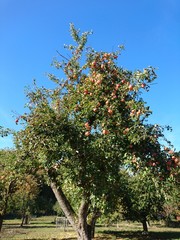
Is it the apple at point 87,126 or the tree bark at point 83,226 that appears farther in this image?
the tree bark at point 83,226

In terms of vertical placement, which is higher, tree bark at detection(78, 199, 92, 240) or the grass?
the grass

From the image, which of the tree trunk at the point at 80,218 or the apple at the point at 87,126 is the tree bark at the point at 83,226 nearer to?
the tree trunk at the point at 80,218

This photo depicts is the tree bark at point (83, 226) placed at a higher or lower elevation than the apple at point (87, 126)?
lower

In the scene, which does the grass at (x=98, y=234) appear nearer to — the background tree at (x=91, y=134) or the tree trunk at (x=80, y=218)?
the tree trunk at (x=80, y=218)

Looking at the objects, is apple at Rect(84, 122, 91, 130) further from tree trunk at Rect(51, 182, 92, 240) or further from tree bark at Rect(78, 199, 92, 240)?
tree bark at Rect(78, 199, 92, 240)

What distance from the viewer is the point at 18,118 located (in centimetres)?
1151

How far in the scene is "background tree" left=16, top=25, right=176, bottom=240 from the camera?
32.0 ft

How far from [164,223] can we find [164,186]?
2350 inches

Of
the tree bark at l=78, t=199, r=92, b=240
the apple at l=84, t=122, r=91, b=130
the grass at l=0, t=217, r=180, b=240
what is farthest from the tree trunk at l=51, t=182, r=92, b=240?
the grass at l=0, t=217, r=180, b=240

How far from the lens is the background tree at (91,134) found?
9.75 meters

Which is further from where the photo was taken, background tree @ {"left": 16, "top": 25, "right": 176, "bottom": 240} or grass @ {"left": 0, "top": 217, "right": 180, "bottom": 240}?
grass @ {"left": 0, "top": 217, "right": 180, "bottom": 240}

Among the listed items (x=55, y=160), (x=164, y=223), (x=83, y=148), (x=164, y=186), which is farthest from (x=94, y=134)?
(x=164, y=223)

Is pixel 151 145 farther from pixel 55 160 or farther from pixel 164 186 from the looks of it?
pixel 55 160

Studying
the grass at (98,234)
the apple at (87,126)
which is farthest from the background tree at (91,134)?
the grass at (98,234)
